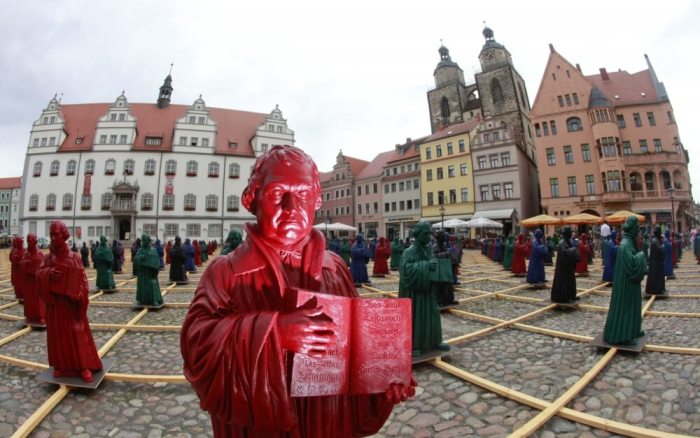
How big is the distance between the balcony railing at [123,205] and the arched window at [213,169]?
32.1ft

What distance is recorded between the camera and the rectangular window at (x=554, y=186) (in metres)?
35.9

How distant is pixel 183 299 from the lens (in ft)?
30.4

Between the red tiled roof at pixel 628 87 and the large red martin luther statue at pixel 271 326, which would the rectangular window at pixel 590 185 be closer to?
the red tiled roof at pixel 628 87

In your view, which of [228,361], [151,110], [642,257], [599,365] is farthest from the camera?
[151,110]

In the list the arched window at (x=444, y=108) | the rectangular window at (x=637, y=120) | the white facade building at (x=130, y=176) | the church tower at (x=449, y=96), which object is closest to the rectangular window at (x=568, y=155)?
the rectangular window at (x=637, y=120)

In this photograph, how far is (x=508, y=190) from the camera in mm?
36062

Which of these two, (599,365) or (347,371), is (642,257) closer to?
(599,365)

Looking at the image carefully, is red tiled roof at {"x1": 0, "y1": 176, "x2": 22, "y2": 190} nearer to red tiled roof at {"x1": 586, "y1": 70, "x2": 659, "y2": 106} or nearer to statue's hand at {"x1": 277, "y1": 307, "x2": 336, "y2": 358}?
statue's hand at {"x1": 277, "y1": 307, "x2": 336, "y2": 358}

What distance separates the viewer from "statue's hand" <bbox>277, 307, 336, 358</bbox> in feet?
3.87

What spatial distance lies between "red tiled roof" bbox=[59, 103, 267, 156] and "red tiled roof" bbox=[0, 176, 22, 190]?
55.3 meters


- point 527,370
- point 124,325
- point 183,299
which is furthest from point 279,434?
point 183,299

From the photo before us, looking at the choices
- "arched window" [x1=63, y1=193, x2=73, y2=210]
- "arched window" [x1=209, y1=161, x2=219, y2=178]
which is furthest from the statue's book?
"arched window" [x1=63, y1=193, x2=73, y2=210]

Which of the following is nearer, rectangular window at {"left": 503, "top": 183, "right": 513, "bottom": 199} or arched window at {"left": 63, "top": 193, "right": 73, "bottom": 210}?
rectangular window at {"left": 503, "top": 183, "right": 513, "bottom": 199}

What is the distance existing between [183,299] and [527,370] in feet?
28.5
